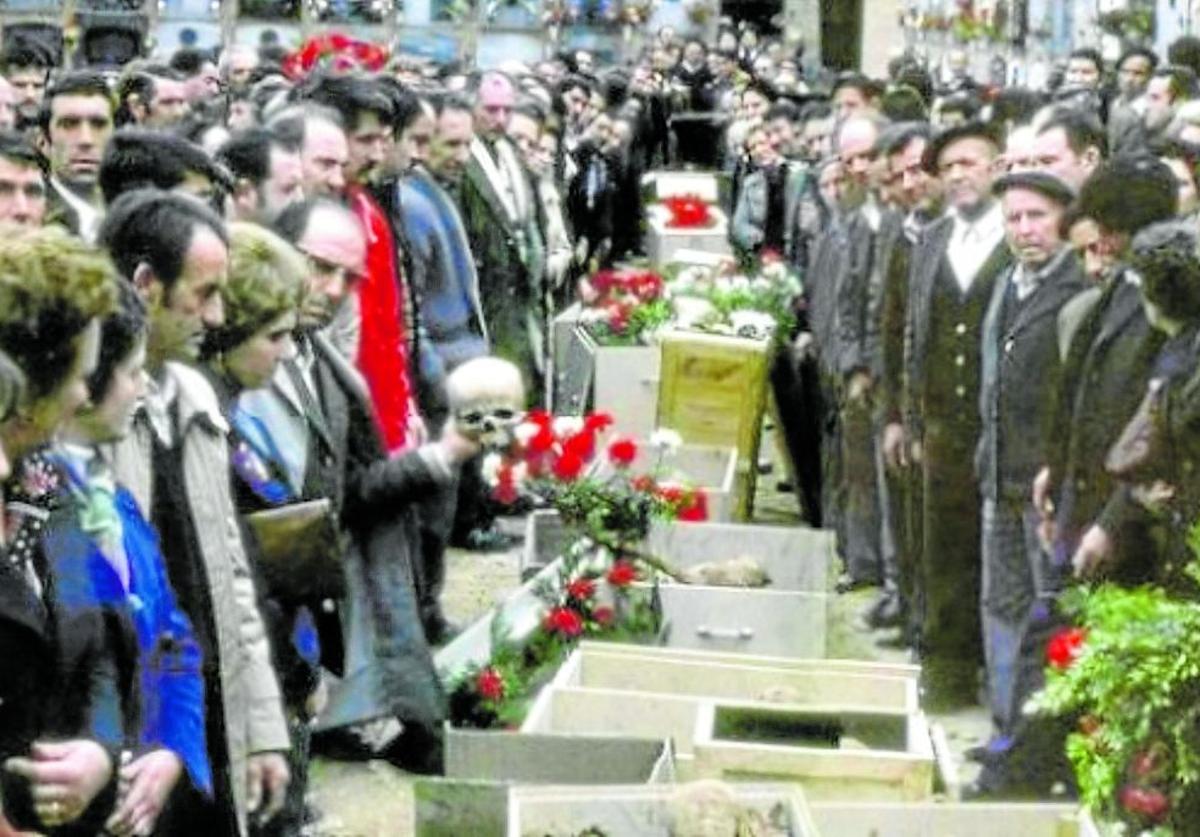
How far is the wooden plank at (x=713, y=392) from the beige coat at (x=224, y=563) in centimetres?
636

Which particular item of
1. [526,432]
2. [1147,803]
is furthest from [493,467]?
[1147,803]

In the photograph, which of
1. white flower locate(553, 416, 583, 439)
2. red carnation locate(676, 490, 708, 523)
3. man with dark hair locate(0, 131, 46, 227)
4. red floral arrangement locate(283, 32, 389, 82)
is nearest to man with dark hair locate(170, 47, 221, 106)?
red floral arrangement locate(283, 32, 389, 82)

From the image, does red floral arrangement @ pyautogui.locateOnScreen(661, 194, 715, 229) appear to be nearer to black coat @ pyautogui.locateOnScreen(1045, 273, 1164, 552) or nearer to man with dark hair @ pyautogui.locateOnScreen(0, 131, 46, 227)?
black coat @ pyautogui.locateOnScreen(1045, 273, 1164, 552)

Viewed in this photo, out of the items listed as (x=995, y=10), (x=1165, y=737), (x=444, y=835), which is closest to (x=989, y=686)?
(x=444, y=835)

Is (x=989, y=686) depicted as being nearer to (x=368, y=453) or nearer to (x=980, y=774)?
(x=980, y=774)

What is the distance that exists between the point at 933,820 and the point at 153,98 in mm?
6931

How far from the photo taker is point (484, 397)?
6.58 m

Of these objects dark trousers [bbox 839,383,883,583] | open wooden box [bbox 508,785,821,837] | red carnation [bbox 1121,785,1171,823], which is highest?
red carnation [bbox 1121,785,1171,823]

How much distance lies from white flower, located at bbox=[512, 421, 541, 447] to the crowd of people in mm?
343

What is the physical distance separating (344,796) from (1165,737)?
12.6ft

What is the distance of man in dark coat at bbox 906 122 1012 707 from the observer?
9.43m

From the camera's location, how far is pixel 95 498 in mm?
4461

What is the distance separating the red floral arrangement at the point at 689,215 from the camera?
1858 cm

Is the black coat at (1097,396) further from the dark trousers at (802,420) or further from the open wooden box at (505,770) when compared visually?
the dark trousers at (802,420)
